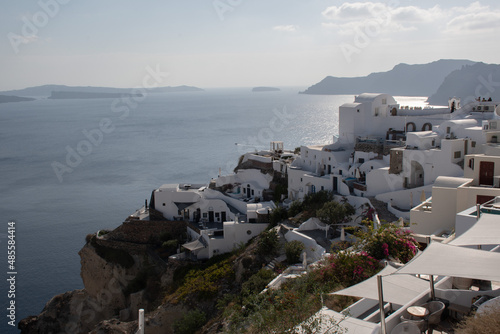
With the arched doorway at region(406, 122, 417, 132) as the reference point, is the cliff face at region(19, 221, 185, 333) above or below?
below

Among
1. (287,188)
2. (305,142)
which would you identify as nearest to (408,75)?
(305,142)

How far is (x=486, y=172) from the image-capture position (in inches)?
578

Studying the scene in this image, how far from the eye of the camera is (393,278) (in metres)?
8.57

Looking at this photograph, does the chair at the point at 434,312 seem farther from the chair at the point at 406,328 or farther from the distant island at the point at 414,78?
the distant island at the point at 414,78


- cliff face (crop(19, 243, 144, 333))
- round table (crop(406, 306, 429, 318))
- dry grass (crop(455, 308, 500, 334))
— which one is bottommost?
cliff face (crop(19, 243, 144, 333))

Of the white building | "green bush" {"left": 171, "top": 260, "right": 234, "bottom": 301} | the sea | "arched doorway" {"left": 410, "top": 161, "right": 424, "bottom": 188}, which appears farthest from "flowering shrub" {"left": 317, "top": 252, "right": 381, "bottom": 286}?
the sea

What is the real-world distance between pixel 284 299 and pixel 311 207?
13872 millimetres

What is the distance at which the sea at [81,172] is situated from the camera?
31.5 metres

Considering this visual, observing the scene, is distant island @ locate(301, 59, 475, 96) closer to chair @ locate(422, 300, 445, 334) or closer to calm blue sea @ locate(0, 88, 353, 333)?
calm blue sea @ locate(0, 88, 353, 333)

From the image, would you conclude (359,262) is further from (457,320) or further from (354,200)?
(354,200)

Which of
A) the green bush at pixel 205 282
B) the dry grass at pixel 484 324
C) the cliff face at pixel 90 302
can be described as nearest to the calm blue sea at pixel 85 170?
the cliff face at pixel 90 302

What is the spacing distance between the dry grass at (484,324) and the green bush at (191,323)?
1398 centimetres

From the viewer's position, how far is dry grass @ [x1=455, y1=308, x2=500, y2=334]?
581 centimetres

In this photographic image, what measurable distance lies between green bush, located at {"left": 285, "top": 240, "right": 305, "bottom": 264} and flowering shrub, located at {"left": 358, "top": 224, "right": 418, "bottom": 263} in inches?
273
